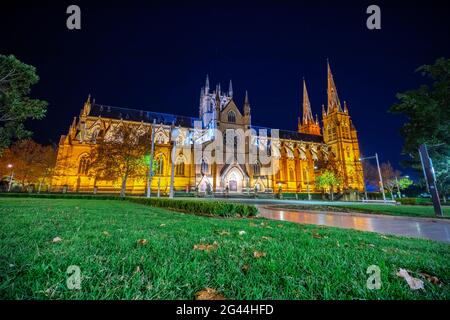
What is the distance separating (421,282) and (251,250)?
176 cm

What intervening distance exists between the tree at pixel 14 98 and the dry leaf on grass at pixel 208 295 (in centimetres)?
1518

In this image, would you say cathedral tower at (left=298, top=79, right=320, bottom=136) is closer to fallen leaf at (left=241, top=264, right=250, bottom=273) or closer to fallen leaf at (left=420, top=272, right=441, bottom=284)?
fallen leaf at (left=420, top=272, right=441, bottom=284)

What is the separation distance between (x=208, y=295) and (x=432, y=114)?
67.4ft

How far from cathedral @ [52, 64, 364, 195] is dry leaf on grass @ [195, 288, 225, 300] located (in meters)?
32.7

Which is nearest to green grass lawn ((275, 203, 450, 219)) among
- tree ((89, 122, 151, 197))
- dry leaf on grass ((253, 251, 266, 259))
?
dry leaf on grass ((253, 251, 266, 259))

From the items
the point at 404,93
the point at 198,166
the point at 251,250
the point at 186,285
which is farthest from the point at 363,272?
the point at 198,166

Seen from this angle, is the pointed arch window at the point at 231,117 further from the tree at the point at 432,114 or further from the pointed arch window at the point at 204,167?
the tree at the point at 432,114

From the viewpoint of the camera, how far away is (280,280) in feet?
6.22

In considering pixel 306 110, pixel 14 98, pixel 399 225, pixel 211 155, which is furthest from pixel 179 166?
pixel 306 110

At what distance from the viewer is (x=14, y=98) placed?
11.4m

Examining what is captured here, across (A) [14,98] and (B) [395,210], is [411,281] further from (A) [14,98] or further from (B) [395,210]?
(A) [14,98]

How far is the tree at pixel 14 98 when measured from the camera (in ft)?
37.0

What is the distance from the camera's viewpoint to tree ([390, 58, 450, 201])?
15.0 meters
